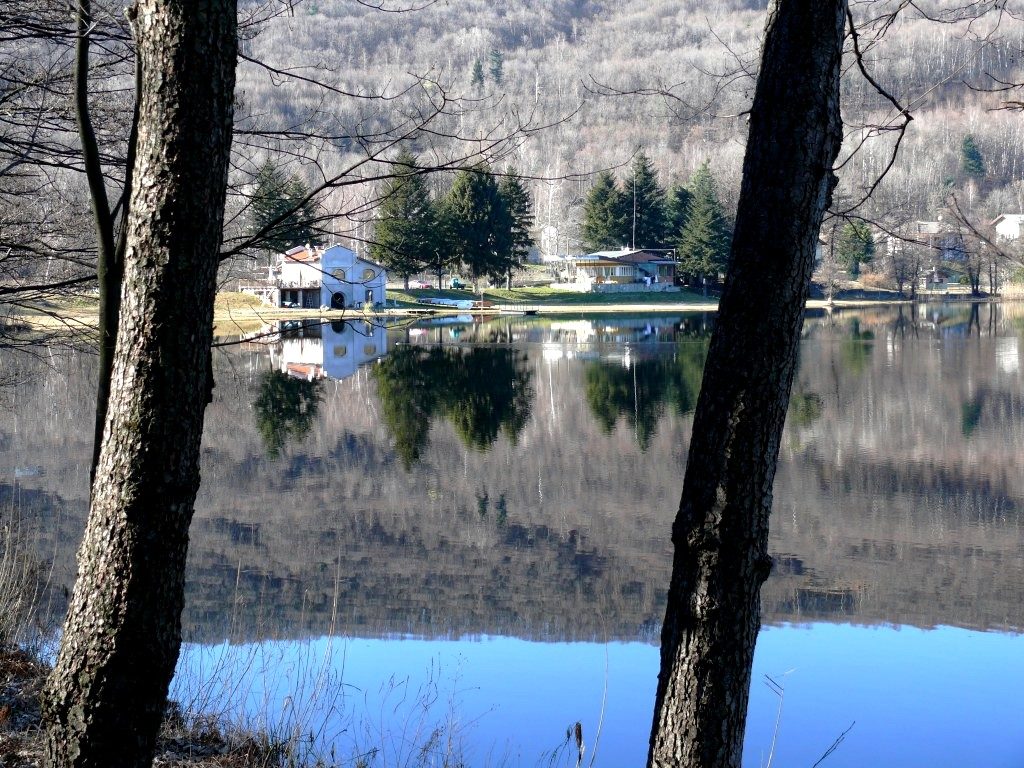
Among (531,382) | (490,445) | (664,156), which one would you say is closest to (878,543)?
(490,445)

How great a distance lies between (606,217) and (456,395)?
2222 inches

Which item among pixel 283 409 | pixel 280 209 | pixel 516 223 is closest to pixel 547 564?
pixel 280 209

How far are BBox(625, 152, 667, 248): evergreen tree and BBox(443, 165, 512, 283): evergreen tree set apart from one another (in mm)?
11241

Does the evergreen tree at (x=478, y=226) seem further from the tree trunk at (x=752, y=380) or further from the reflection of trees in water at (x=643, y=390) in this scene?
the tree trunk at (x=752, y=380)

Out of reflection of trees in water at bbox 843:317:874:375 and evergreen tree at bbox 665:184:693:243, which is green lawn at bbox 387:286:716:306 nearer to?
evergreen tree at bbox 665:184:693:243

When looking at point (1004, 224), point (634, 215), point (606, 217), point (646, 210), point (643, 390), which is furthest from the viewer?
point (606, 217)

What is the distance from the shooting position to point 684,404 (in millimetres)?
22547

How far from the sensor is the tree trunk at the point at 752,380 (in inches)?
143

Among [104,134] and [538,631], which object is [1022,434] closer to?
[538,631]

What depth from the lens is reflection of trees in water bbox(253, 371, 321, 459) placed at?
19094 millimetres

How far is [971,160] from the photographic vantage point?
396 ft

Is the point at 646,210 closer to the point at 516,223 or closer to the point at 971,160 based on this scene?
the point at 516,223

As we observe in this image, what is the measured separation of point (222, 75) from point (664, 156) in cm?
13714

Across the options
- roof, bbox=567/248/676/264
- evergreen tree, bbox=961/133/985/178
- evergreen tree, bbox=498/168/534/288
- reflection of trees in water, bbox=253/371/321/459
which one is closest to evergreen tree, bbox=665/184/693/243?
roof, bbox=567/248/676/264
